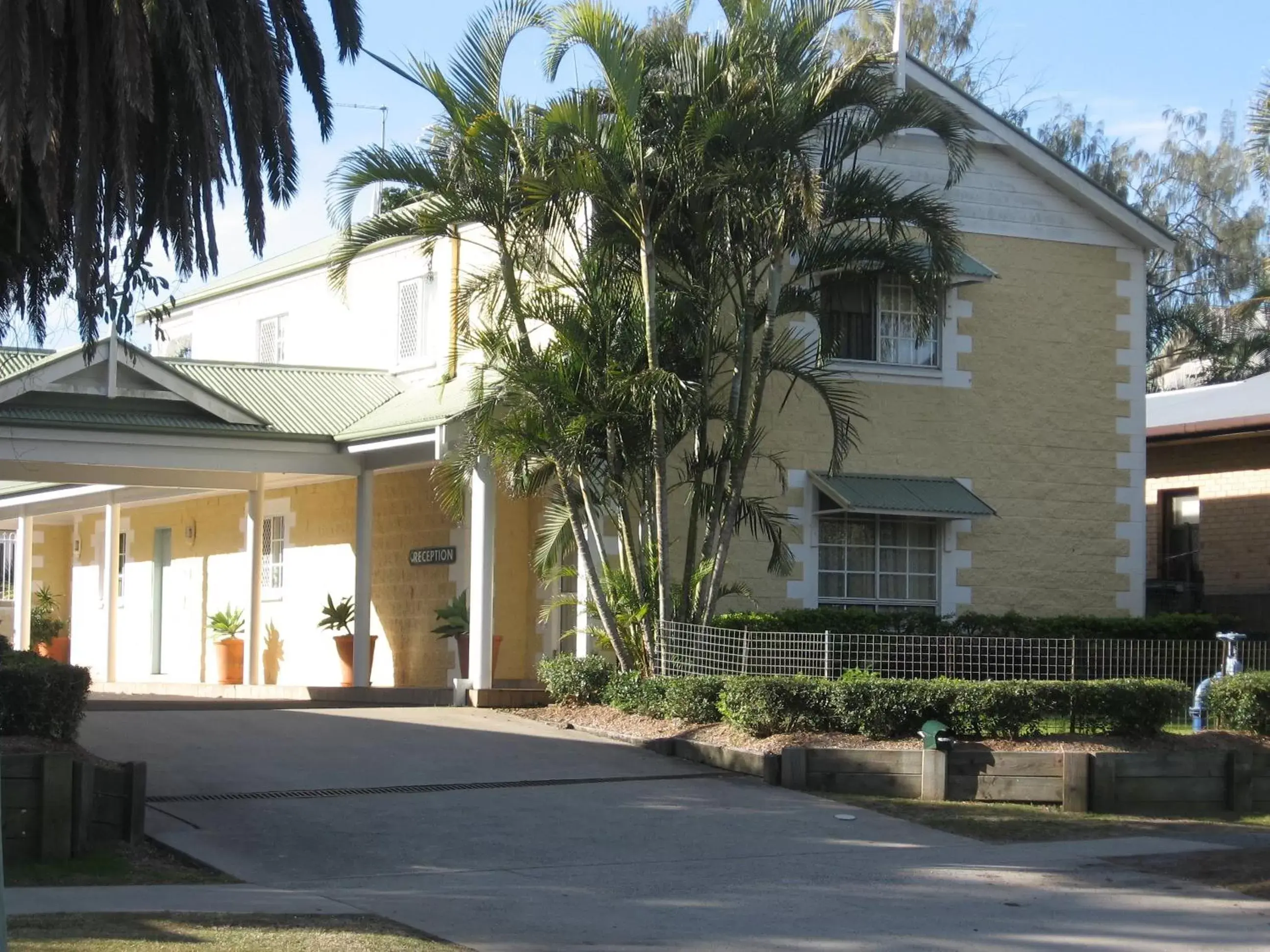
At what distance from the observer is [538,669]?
17.7 m

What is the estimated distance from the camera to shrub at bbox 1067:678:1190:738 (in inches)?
549

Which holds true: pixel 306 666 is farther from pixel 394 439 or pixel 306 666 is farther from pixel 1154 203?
pixel 1154 203

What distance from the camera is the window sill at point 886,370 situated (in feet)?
63.3

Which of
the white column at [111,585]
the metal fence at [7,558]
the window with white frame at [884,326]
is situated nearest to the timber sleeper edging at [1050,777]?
the window with white frame at [884,326]

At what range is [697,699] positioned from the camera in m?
15.3

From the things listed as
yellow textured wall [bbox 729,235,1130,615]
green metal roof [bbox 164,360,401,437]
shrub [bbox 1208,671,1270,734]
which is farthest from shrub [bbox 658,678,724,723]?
green metal roof [bbox 164,360,401,437]

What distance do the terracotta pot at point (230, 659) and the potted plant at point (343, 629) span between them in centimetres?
236

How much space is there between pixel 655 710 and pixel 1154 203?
93.5 ft

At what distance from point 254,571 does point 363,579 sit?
6.40ft

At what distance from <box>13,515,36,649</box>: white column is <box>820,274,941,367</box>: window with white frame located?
13.3m

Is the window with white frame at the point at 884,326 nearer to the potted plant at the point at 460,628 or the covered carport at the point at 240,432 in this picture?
the covered carport at the point at 240,432

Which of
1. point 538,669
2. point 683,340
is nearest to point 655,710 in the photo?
point 538,669

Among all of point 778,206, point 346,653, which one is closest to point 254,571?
point 346,653

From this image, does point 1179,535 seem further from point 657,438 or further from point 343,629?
point 343,629
